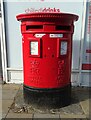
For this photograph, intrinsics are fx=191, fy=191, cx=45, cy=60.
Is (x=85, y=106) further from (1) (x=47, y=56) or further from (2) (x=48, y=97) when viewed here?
(1) (x=47, y=56)

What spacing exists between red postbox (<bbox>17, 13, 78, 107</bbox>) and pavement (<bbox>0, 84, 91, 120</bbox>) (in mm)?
160

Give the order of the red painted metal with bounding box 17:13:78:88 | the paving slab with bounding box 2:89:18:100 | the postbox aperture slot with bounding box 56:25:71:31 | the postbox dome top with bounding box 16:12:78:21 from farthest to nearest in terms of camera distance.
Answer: the paving slab with bounding box 2:89:18:100 → the postbox aperture slot with bounding box 56:25:71:31 → the red painted metal with bounding box 17:13:78:88 → the postbox dome top with bounding box 16:12:78:21

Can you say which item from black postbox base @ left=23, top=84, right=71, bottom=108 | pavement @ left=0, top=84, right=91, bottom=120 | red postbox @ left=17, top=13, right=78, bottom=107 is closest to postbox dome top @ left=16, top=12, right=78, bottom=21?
red postbox @ left=17, top=13, right=78, bottom=107

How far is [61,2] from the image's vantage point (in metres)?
4.43

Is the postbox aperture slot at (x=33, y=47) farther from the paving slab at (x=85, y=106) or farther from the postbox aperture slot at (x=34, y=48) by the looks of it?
the paving slab at (x=85, y=106)

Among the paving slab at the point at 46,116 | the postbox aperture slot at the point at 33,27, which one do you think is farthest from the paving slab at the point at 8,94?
the postbox aperture slot at the point at 33,27

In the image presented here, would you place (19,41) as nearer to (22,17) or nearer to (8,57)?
(8,57)

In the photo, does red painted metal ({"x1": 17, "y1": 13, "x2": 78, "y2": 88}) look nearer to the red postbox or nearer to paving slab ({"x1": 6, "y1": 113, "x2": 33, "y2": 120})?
the red postbox

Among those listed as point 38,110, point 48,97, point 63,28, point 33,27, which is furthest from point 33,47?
point 38,110

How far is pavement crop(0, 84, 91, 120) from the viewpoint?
10.9 ft

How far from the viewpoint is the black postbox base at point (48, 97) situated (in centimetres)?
350

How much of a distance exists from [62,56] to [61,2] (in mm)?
1632

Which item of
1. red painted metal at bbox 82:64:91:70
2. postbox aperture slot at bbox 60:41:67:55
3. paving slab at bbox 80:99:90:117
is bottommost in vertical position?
A: paving slab at bbox 80:99:90:117

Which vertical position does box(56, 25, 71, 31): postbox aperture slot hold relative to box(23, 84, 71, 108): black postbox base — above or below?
above
